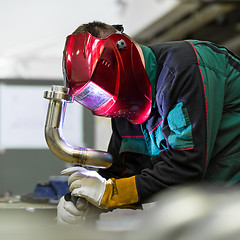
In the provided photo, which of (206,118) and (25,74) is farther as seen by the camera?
(25,74)

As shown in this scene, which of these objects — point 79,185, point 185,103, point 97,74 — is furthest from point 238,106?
point 79,185

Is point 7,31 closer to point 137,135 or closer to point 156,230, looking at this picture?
point 137,135

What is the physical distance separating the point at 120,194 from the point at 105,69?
366mm

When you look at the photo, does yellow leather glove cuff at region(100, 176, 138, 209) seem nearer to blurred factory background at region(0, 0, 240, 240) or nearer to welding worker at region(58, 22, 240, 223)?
welding worker at region(58, 22, 240, 223)

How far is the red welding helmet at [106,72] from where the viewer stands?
1.23 metres

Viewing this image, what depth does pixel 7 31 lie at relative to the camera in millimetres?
3615

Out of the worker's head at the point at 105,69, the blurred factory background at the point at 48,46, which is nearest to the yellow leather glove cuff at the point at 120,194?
the worker's head at the point at 105,69

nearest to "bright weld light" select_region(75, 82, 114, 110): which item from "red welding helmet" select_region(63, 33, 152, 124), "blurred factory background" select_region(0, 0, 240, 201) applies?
"red welding helmet" select_region(63, 33, 152, 124)

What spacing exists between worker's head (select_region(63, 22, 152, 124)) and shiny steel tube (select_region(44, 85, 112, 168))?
0.07 metres

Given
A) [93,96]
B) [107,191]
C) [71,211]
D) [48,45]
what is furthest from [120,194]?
[48,45]

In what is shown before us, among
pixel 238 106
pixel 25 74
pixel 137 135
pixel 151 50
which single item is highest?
pixel 151 50

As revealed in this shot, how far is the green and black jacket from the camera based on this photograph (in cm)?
111

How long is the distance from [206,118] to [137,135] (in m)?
0.41

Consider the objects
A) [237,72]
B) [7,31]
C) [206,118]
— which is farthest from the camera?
[7,31]
